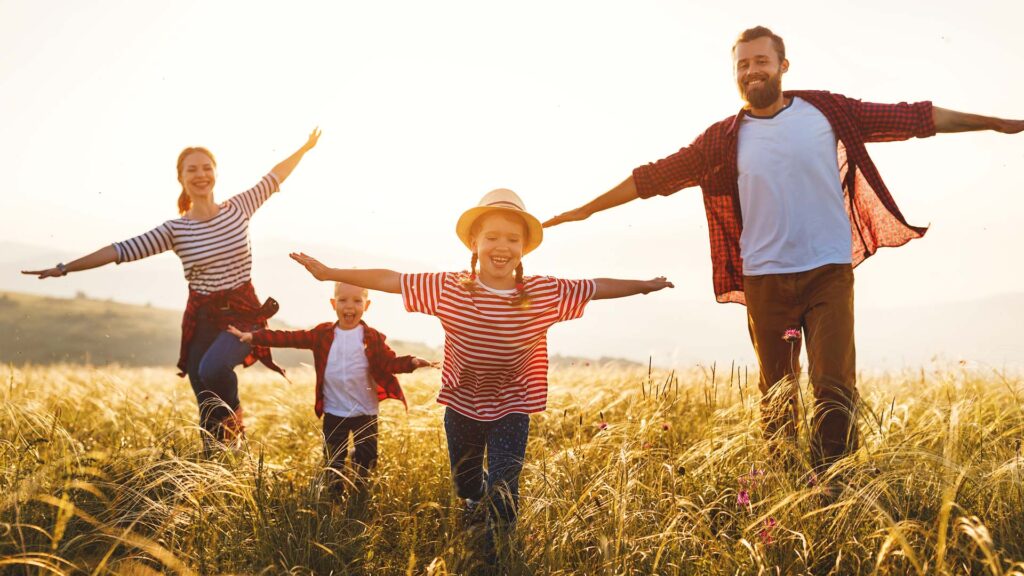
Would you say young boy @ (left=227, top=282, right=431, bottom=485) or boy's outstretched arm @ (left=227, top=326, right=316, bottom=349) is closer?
young boy @ (left=227, top=282, right=431, bottom=485)

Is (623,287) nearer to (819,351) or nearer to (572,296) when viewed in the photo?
(572,296)

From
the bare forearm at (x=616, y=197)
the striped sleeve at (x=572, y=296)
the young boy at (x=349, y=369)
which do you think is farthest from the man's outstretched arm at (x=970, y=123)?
the young boy at (x=349, y=369)

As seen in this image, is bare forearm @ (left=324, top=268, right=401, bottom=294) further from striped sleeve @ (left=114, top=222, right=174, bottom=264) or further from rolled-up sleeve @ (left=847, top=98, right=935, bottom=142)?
rolled-up sleeve @ (left=847, top=98, right=935, bottom=142)

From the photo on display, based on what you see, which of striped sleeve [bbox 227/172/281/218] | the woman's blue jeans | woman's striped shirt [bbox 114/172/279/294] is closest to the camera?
the woman's blue jeans

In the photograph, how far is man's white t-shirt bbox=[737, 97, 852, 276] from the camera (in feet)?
15.0

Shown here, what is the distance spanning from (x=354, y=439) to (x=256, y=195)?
2303mm

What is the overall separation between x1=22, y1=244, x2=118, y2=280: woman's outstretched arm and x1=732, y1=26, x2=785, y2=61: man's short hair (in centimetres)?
451

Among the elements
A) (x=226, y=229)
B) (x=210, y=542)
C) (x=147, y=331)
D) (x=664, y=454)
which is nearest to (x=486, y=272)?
(x=664, y=454)

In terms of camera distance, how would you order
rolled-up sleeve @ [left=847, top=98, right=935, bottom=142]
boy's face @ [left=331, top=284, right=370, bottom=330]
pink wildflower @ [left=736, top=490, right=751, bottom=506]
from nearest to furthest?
pink wildflower @ [left=736, top=490, right=751, bottom=506], rolled-up sleeve @ [left=847, top=98, right=935, bottom=142], boy's face @ [left=331, top=284, right=370, bottom=330]

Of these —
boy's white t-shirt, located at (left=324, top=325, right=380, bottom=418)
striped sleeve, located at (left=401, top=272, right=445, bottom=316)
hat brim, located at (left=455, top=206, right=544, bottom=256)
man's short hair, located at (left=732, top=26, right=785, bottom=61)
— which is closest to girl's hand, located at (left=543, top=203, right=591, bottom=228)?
hat brim, located at (left=455, top=206, right=544, bottom=256)

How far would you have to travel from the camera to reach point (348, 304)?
534 cm

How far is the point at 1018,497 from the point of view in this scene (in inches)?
142

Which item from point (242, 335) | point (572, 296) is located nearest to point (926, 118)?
point (572, 296)

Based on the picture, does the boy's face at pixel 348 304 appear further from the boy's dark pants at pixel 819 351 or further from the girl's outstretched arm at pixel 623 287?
the boy's dark pants at pixel 819 351
